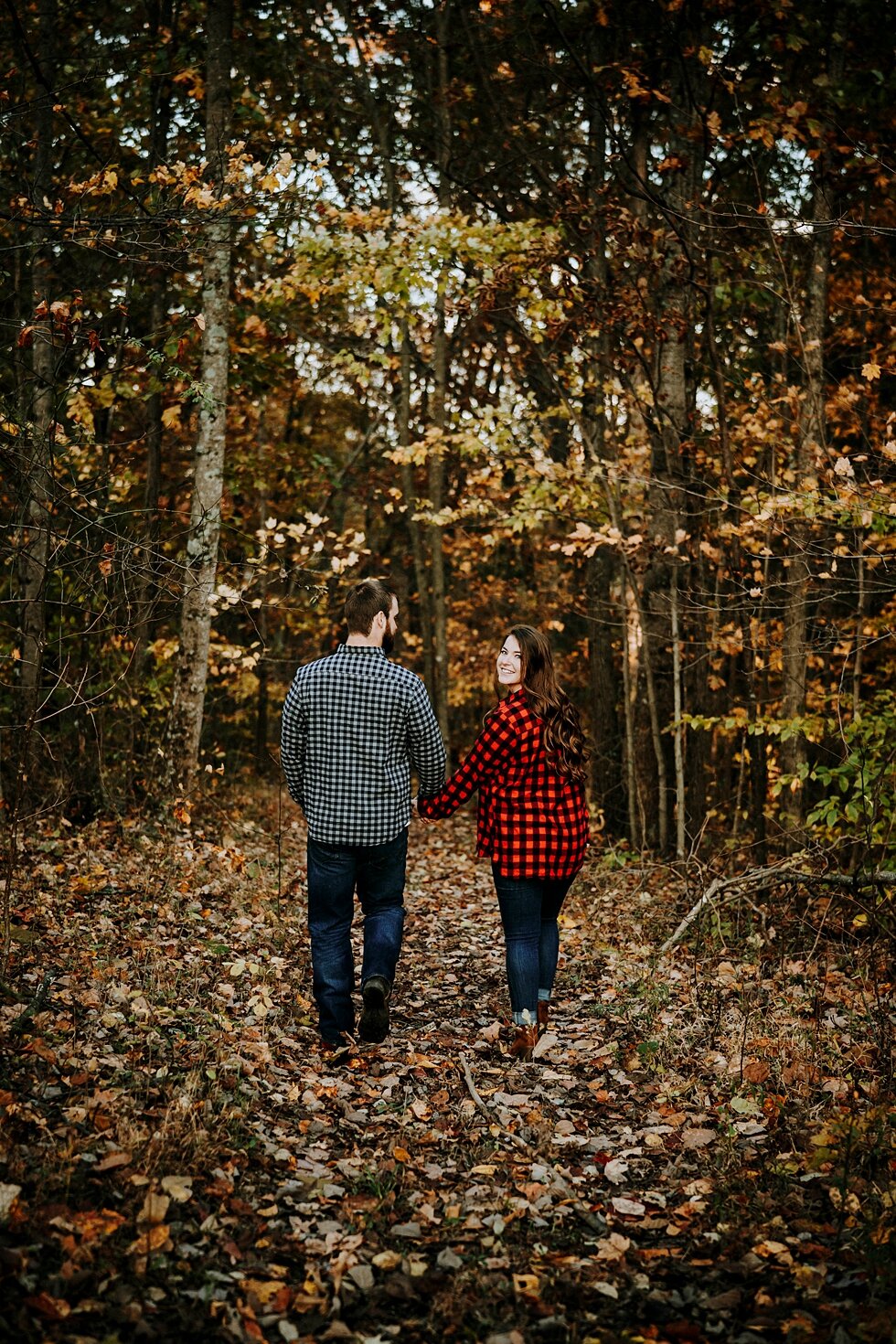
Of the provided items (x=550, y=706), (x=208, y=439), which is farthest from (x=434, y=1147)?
(x=208, y=439)

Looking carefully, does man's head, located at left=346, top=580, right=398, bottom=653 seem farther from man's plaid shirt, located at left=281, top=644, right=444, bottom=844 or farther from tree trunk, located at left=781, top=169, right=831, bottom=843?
tree trunk, located at left=781, top=169, right=831, bottom=843

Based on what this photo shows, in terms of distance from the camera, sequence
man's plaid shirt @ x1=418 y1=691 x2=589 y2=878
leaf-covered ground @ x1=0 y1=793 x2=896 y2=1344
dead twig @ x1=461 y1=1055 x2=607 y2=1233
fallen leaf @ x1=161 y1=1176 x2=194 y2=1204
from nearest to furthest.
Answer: leaf-covered ground @ x1=0 y1=793 x2=896 y2=1344 → fallen leaf @ x1=161 y1=1176 x2=194 y2=1204 → dead twig @ x1=461 y1=1055 x2=607 y2=1233 → man's plaid shirt @ x1=418 y1=691 x2=589 y2=878

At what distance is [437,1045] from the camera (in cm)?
561

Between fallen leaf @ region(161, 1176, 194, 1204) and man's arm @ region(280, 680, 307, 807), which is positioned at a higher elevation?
man's arm @ region(280, 680, 307, 807)

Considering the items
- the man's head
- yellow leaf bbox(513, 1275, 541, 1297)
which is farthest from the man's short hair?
yellow leaf bbox(513, 1275, 541, 1297)

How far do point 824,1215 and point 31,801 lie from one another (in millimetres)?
8024

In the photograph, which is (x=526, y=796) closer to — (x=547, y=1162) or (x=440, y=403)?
(x=547, y=1162)

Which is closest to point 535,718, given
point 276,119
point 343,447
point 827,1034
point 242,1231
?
point 827,1034

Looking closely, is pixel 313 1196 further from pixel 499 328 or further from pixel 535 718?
pixel 499 328

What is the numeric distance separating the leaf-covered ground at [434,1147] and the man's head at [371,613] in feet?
7.11

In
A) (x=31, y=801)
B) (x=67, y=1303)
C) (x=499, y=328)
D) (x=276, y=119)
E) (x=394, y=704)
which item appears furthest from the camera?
(x=499, y=328)

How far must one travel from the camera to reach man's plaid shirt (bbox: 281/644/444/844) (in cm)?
520

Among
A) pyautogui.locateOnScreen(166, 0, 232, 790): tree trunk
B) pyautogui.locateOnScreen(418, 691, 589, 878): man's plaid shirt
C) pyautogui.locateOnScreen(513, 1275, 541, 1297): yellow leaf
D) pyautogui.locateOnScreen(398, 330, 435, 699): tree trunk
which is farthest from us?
pyautogui.locateOnScreen(398, 330, 435, 699): tree trunk

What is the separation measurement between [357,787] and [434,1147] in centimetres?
172
